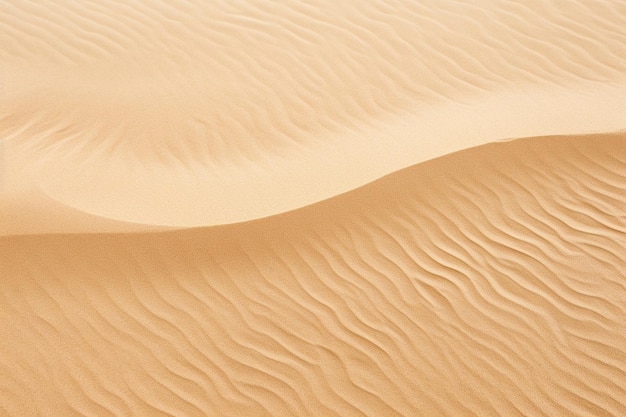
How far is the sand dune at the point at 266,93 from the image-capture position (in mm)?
5012

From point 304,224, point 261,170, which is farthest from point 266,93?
point 304,224

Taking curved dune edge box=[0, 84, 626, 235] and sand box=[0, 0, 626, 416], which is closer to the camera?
sand box=[0, 0, 626, 416]

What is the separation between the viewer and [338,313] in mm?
4391

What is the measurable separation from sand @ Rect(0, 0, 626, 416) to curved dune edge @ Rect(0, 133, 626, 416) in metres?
0.02

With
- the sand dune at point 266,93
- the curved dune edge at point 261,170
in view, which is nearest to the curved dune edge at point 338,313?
the curved dune edge at point 261,170

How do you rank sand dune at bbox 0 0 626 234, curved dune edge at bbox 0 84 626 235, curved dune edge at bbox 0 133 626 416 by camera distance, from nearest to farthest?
curved dune edge at bbox 0 133 626 416 → curved dune edge at bbox 0 84 626 235 → sand dune at bbox 0 0 626 234

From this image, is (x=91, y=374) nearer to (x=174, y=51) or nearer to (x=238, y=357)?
(x=238, y=357)

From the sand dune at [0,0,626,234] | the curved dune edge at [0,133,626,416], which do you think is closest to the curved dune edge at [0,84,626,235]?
the sand dune at [0,0,626,234]

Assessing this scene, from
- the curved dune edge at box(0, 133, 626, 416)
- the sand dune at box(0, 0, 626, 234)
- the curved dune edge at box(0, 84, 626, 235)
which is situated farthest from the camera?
the sand dune at box(0, 0, 626, 234)

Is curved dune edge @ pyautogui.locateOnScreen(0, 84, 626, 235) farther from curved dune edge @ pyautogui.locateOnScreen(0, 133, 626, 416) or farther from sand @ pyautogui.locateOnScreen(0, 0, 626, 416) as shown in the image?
curved dune edge @ pyautogui.locateOnScreen(0, 133, 626, 416)

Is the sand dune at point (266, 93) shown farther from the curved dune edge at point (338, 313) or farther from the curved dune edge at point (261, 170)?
the curved dune edge at point (338, 313)

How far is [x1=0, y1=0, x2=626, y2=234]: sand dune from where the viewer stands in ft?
16.4

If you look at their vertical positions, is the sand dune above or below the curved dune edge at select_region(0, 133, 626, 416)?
above

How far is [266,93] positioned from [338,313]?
283 centimetres
